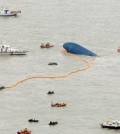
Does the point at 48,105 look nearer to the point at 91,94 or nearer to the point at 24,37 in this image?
the point at 91,94

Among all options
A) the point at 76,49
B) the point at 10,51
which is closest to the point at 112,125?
the point at 76,49

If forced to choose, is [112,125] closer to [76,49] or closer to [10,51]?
[76,49]

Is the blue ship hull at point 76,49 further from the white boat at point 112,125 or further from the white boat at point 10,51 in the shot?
the white boat at point 112,125

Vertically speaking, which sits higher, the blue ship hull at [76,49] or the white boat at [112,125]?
the blue ship hull at [76,49]

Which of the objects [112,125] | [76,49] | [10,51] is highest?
[76,49]

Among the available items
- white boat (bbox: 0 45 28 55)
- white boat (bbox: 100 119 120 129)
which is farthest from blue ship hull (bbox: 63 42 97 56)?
white boat (bbox: 100 119 120 129)

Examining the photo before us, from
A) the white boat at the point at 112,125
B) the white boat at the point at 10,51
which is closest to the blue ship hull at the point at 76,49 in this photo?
the white boat at the point at 10,51

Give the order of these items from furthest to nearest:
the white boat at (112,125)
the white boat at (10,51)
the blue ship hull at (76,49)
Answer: the blue ship hull at (76,49) → the white boat at (10,51) → the white boat at (112,125)

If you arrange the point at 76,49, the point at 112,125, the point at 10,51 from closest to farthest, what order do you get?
the point at 112,125 < the point at 10,51 < the point at 76,49

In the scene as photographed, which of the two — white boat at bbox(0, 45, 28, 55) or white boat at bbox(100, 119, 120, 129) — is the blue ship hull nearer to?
white boat at bbox(0, 45, 28, 55)

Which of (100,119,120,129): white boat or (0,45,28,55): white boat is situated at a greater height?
(0,45,28,55): white boat

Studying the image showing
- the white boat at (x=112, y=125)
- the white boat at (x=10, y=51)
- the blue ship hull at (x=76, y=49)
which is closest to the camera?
the white boat at (x=112, y=125)
